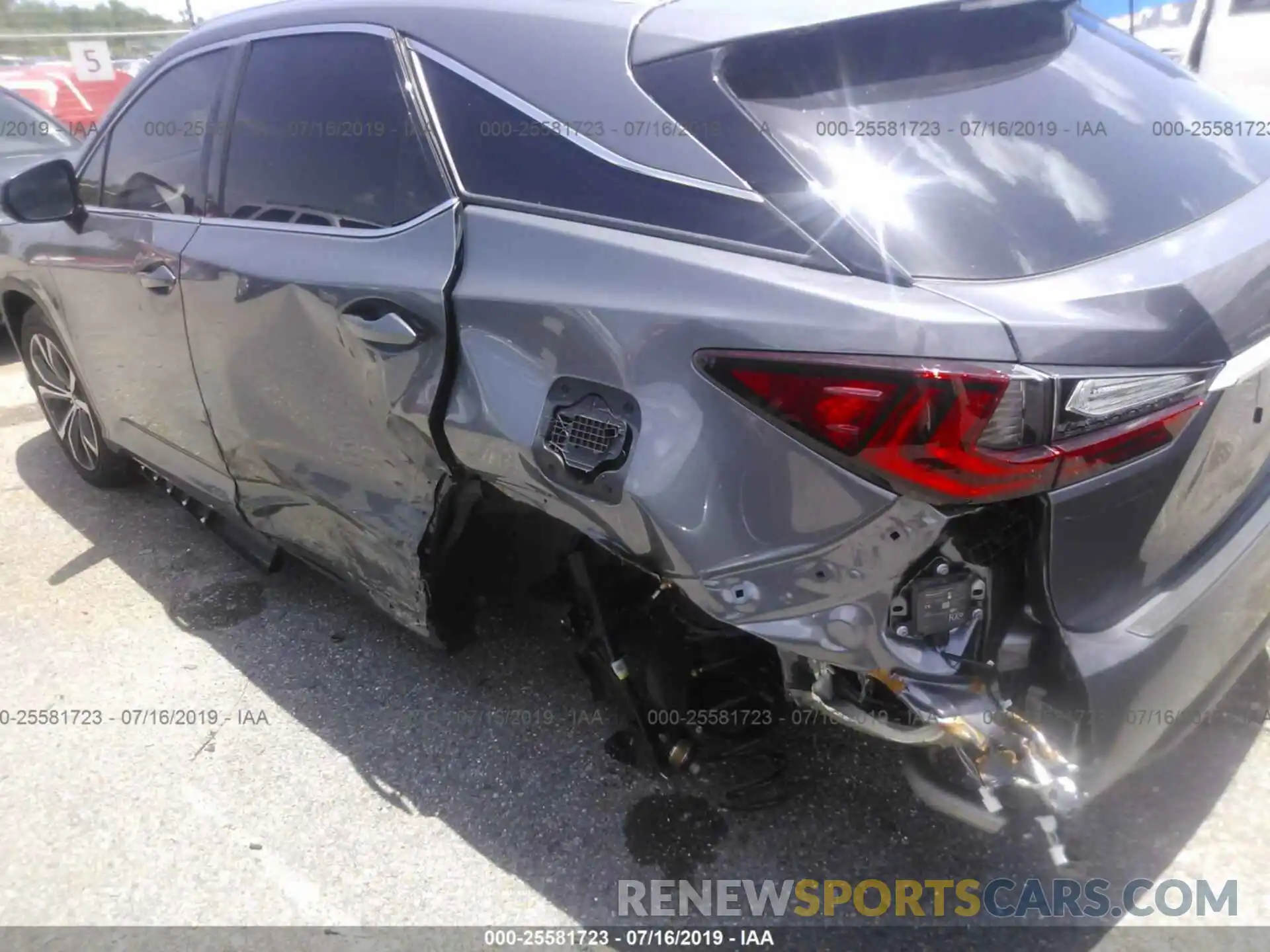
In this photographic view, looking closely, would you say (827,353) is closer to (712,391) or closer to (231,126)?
(712,391)

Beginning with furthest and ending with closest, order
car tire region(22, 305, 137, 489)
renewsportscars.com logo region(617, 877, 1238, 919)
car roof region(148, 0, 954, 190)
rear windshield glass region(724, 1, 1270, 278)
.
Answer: car tire region(22, 305, 137, 489), renewsportscars.com logo region(617, 877, 1238, 919), car roof region(148, 0, 954, 190), rear windshield glass region(724, 1, 1270, 278)

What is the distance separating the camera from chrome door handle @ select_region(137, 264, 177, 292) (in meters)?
2.77

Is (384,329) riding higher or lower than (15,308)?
higher

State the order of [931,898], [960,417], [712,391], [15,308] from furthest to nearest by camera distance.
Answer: [15,308], [931,898], [712,391], [960,417]

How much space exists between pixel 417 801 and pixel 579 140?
1.62m

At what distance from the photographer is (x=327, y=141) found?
238cm

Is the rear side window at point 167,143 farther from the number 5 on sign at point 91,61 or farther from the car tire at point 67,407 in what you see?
the number 5 on sign at point 91,61

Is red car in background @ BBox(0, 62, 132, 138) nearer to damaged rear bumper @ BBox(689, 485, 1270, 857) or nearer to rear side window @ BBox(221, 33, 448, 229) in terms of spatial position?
rear side window @ BBox(221, 33, 448, 229)

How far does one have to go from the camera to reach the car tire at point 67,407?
3766 millimetres

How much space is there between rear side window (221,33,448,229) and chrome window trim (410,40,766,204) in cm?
14

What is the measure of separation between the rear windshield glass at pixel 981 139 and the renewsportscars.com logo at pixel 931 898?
1353mm

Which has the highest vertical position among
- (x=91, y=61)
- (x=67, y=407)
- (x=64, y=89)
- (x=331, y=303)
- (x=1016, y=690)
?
(x=331, y=303)

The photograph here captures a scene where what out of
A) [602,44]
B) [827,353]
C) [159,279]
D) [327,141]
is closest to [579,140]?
[602,44]

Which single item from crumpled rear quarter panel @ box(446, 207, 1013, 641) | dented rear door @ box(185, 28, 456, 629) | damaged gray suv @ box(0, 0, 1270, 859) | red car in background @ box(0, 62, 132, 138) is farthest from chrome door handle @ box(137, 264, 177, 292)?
red car in background @ box(0, 62, 132, 138)
